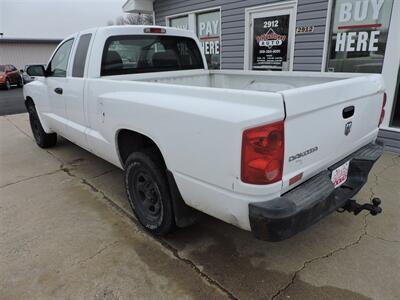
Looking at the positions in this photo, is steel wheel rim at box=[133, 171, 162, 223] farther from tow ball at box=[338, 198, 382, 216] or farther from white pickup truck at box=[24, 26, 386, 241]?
tow ball at box=[338, 198, 382, 216]

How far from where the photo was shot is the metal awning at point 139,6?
8.72 meters

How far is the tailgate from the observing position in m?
1.79

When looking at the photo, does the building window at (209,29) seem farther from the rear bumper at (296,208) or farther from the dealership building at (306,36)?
the rear bumper at (296,208)

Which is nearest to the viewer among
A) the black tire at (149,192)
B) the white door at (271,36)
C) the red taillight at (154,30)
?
the black tire at (149,192)

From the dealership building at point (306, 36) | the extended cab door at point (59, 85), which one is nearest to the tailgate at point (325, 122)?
the dealership building at point (306, 36)

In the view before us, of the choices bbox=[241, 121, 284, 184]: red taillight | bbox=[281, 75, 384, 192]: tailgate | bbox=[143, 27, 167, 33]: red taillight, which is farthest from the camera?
bbox=[143, 27, 167, 33]: red taillight

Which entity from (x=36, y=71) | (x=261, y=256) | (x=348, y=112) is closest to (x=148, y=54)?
(x=36, y=71)

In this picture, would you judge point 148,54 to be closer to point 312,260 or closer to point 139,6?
point 312,260

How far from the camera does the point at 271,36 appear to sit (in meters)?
6.34

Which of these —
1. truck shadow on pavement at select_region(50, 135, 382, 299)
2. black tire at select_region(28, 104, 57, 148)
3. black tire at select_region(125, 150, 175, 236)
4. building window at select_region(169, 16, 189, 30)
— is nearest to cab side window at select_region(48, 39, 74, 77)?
black tire at select_region(28, 104, 57, 148)

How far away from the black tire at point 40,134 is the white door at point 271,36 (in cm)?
441

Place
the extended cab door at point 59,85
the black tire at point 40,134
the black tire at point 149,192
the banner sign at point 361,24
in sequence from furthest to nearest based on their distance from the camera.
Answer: the black tire at point 40,134
the banner sign at point 361,24
the extended cab door at point 59,85
the black tire at point 149,192

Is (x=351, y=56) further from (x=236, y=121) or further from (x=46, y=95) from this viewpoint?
(x=46, y=95)

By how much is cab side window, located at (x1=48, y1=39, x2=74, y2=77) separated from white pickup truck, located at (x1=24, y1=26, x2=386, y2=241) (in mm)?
266
